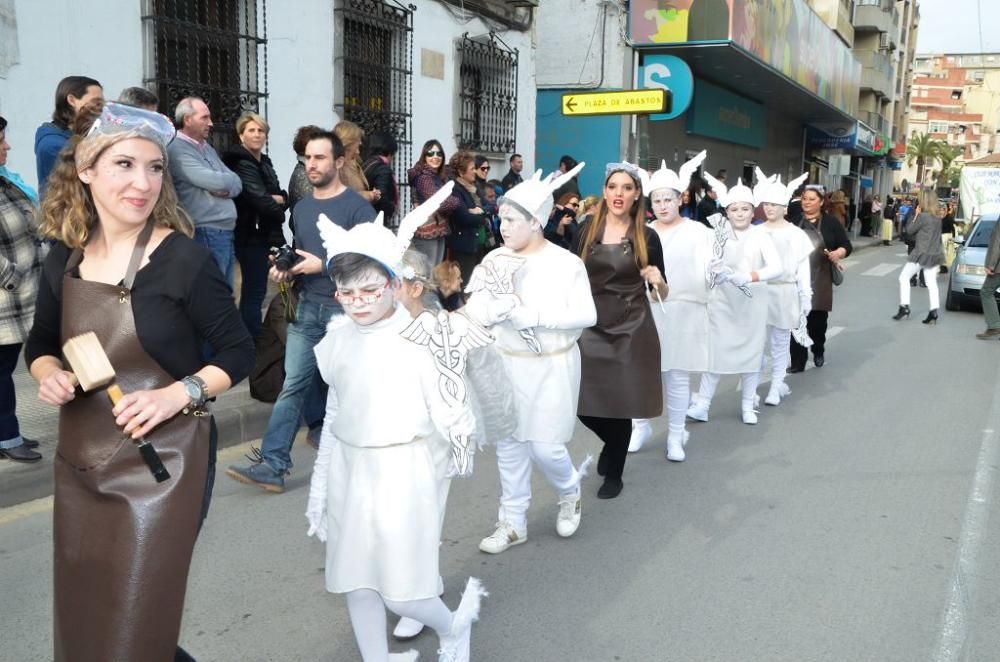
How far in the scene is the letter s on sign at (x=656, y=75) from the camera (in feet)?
57.0

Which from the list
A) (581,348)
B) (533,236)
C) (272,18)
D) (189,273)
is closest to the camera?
(189,273)

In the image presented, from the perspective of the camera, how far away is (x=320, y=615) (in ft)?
11.7

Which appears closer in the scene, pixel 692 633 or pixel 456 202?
pixel 692 633

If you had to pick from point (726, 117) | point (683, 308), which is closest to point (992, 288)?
point (683, 308)

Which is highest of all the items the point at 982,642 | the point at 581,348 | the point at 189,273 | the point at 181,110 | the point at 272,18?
the point at 272,18

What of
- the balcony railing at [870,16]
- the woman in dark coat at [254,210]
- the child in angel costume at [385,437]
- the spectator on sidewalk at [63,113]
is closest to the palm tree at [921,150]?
the balcony railing at [870,16]

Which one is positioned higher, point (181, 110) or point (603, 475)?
point (181, 110)

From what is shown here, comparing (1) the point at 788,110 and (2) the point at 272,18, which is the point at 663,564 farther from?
(1) the point at 788,110

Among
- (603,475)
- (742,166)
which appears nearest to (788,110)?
(742,166)

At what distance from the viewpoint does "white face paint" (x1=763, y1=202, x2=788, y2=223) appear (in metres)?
7.48

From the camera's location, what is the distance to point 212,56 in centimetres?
884

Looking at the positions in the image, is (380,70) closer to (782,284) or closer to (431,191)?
(431,191)

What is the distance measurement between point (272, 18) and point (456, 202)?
113 inches

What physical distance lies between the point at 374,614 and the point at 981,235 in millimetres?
14150
